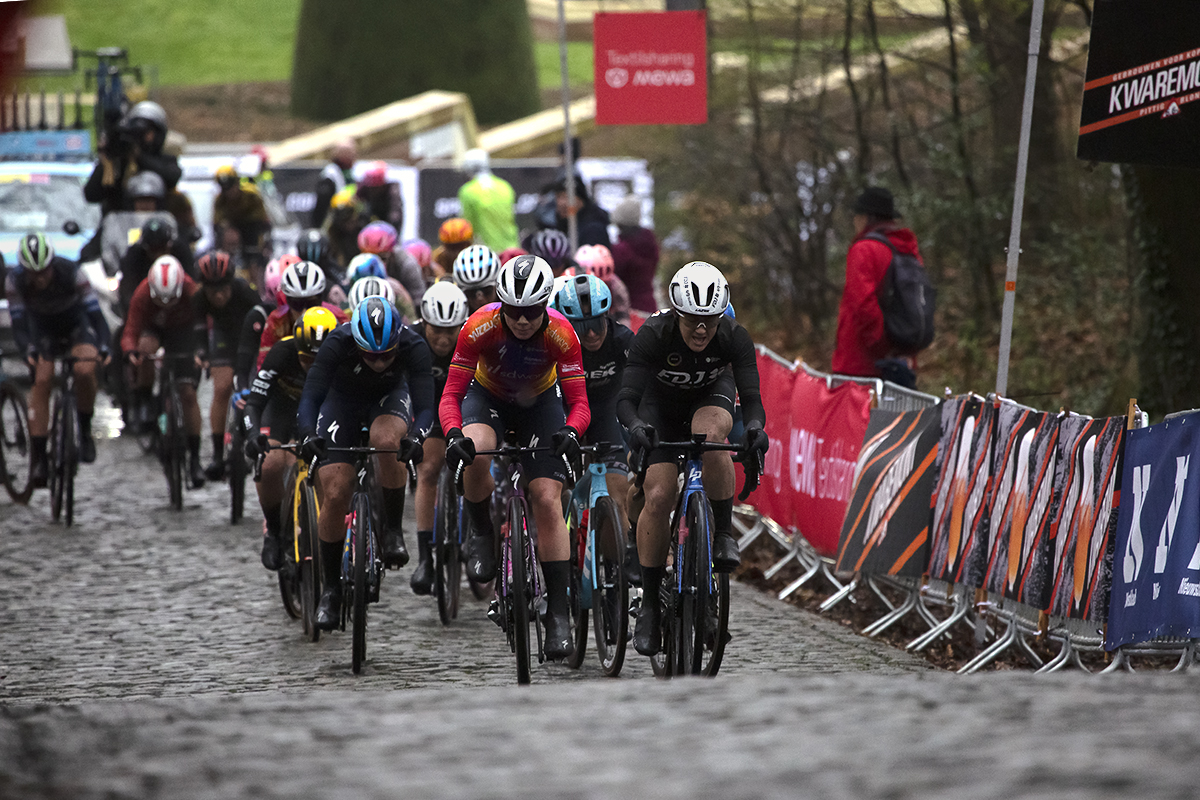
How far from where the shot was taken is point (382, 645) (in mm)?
9195

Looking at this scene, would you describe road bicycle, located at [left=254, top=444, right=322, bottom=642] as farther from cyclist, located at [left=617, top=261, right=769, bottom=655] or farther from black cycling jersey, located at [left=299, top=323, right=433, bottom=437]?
cyclist, located at [left=617, top=261, right=769, bottom=655]

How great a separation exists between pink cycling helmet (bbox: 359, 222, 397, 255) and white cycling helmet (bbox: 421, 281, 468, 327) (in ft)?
12.1

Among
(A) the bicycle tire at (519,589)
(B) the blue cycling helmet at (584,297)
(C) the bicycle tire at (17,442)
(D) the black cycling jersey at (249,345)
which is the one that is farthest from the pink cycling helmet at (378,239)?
(A) the bicycle tire at (519,589)

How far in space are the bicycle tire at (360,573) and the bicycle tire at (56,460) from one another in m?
5.95

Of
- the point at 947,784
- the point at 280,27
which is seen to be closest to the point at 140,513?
the point at 947,784

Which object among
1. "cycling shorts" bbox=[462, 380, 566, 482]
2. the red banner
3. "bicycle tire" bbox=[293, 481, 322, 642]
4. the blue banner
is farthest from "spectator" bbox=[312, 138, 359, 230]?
the blue banner

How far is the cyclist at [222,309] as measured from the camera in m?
13.0

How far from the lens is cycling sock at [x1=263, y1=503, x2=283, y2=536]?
10.3m

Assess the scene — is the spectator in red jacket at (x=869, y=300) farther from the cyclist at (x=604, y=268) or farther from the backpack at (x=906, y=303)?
the cyclist at (x=604, y=268)

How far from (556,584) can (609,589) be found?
23.5 inches

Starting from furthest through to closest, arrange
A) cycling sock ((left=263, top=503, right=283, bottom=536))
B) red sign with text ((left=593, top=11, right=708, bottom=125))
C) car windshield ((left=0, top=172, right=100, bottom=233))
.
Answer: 1. car windshield ((left=0, top=172, right=100, bottom=233))
2. red sign with text ((left=593, top=11, right=708, bottom=125))
3. cycling sock ((left=263, top=503, right=283, bottom=536))

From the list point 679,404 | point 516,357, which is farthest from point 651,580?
point 516,357

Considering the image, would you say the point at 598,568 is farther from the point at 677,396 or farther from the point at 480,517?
the point at 677,396

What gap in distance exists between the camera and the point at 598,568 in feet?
27.4
